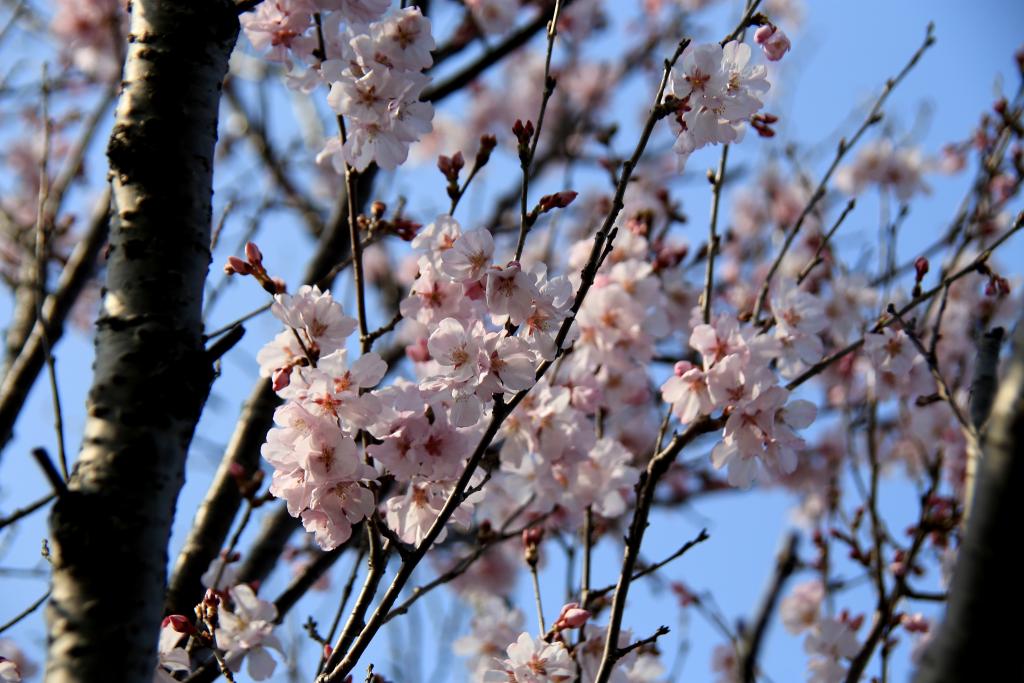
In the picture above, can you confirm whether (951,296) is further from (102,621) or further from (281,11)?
(102,621)

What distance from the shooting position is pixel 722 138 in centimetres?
188

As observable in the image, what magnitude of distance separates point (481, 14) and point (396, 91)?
2.34m

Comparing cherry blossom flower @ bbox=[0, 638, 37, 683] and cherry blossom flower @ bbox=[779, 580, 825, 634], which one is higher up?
cherry blossom flower @ bbox=[779, 580, 825, 634]

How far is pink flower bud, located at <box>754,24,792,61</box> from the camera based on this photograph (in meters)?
2.00

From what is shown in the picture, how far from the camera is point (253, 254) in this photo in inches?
68.0

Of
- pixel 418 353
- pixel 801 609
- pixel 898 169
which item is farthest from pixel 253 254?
pixel 898 169

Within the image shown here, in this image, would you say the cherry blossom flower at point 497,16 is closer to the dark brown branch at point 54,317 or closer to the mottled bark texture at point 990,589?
the dark brown branch at point 54,317

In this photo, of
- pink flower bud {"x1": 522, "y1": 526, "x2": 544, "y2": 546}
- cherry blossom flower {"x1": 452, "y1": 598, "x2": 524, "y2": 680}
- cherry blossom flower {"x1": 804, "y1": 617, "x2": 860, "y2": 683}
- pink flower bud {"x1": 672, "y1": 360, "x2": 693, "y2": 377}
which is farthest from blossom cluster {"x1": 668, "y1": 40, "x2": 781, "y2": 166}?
cherry blossom flower {"x1": 804, "y1": 617, "x2": 860, "y2": 683}

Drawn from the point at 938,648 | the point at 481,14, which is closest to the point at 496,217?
the point at 481,14

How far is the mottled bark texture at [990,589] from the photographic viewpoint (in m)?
0.67

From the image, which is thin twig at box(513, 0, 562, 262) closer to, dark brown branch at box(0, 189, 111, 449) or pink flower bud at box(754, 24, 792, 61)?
pink flower bud at box(754, 24, 792, 61)

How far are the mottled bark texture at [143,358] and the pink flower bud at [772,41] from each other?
3.73ft

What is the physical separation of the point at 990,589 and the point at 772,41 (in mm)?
1593

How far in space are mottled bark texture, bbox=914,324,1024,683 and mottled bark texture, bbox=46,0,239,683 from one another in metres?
0.98
